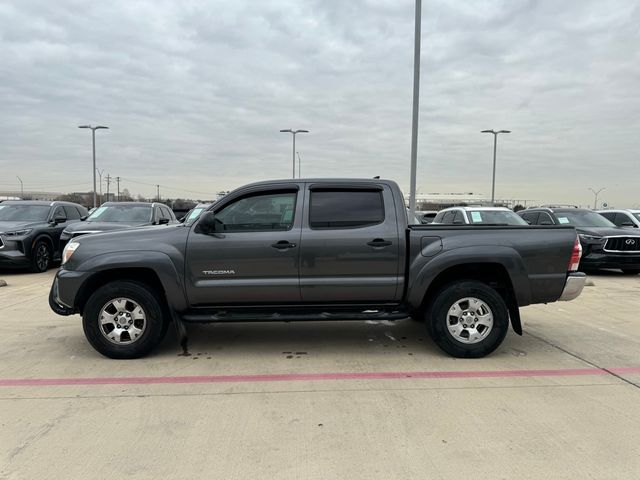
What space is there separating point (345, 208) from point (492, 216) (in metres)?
7.51

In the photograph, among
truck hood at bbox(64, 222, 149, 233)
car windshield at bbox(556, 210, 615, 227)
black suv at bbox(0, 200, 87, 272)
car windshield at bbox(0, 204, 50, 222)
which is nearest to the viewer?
truck hood at bbox(64, 222, 149, 233)

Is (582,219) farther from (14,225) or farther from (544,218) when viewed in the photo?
(14,225)

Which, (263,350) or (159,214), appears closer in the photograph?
(263,350)

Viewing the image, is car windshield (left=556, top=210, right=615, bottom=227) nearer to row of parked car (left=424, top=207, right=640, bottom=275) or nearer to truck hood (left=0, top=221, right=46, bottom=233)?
row of parked car (left=424, top=207, right=640, bottom=275)

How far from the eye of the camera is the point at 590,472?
9.73 ft

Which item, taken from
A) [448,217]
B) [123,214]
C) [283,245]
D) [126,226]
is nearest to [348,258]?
[283,245]

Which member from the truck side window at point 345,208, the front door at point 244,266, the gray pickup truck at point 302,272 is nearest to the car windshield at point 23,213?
the gray pickup truck at point 302,272

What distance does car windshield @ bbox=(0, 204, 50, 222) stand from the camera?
1240 cm

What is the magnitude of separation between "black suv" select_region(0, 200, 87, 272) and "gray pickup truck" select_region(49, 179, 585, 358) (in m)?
7.45

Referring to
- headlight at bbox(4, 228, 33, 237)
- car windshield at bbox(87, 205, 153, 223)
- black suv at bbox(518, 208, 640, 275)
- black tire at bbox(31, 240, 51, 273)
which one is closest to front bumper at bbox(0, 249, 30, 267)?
black tire at bbox(31, 240, 51, 273)

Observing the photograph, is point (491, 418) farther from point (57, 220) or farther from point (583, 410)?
point (57, 220)

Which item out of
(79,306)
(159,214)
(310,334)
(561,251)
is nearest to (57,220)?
(159,214)

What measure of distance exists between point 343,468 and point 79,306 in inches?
137

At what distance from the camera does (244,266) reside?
4977 mm
